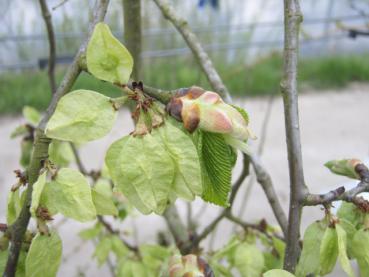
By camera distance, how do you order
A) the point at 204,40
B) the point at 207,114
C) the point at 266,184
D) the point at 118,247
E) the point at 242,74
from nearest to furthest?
the point at 207,114
the point at 266,184
the point at 118,247
the point at 242,74
the point at 204,40

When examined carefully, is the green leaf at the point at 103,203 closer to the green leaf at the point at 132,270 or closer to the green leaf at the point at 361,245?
the green leaf at the point at 361,245

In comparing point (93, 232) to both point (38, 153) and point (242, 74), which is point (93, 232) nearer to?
point (38, 153)

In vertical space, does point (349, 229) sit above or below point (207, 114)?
below

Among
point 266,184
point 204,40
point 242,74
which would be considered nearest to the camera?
point 266,184

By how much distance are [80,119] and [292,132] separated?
17 cm

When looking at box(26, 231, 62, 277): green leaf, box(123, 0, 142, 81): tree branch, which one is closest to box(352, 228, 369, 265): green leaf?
box(26, 231, 62, 277): green leaf

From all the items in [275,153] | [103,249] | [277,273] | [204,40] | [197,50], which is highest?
[197,50]

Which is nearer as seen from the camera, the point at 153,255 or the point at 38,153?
the point at 38,153

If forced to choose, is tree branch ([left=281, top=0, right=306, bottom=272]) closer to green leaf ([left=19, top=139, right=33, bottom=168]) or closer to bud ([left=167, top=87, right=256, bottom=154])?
bud ([left=167, top=87, right=256, bottom=154])

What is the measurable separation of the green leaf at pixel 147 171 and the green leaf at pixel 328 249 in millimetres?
128

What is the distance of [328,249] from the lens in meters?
0.41

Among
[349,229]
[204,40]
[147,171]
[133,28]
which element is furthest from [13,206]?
[204,40]

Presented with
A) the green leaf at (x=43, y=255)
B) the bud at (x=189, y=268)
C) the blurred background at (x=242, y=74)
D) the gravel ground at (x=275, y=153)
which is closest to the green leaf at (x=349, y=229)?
the bud at (x=189, y=268)

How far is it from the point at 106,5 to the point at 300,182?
0.20m
